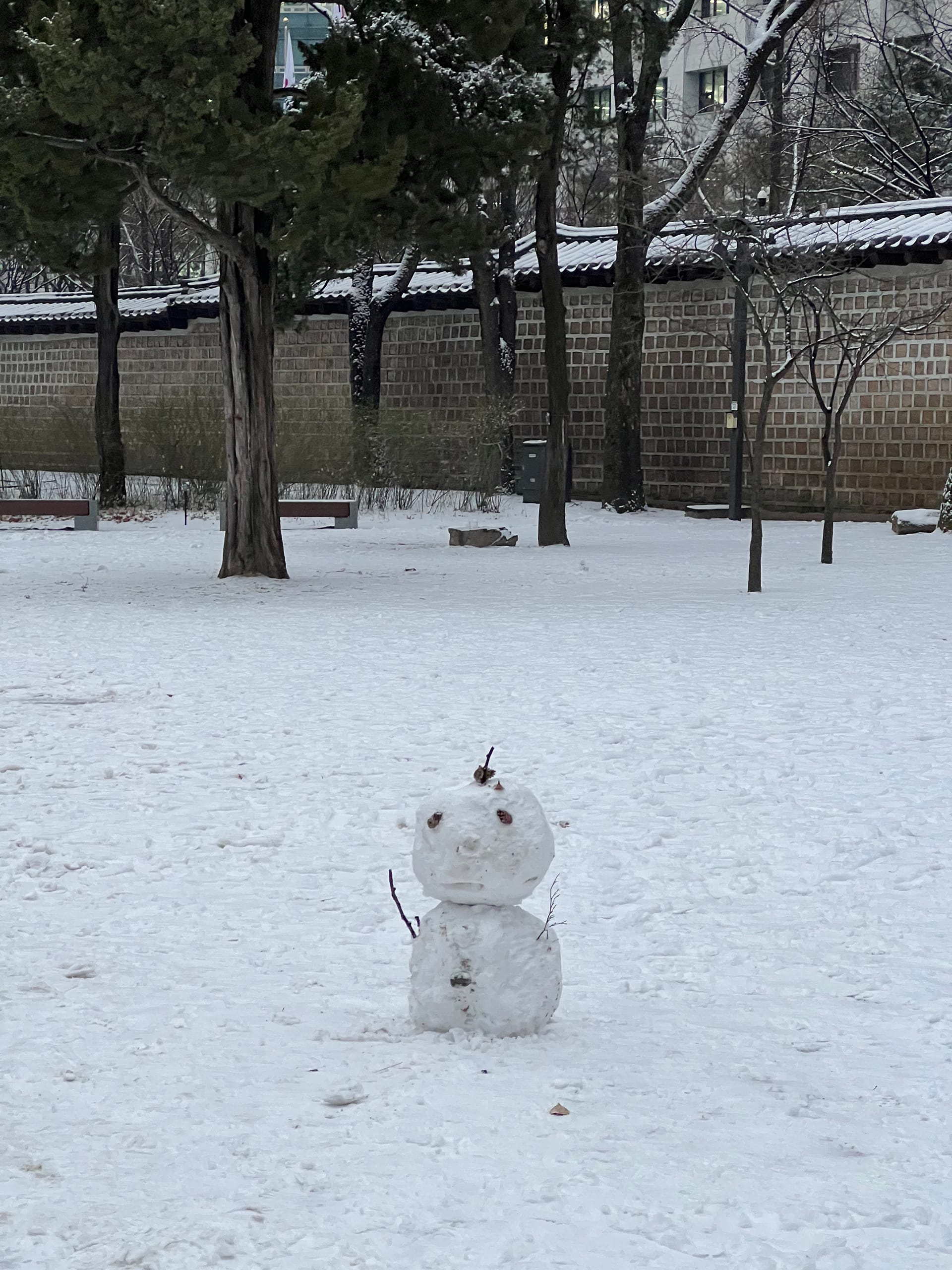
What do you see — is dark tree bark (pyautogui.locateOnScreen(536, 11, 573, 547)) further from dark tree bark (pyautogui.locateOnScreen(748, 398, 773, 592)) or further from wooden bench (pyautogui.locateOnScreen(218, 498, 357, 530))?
dark tree bark (pyautogui.locateOnScreen(748, 398, 773, 592))

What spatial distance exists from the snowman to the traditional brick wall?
13911 mm

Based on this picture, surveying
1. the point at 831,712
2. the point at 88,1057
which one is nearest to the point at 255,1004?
the point at 88,1057

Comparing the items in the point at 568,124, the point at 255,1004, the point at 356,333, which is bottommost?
the point at 255,1004

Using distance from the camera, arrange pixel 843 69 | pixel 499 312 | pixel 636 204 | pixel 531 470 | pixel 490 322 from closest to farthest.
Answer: pixel 636 204 < pixel 531 470 < pixel 490 322 < pixel 499 312 < pixel 843 69

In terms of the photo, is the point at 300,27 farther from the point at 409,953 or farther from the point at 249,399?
the point at 409,953

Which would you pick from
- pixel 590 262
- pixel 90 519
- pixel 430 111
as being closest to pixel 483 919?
pixel 430 111

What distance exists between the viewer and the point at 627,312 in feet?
68.7

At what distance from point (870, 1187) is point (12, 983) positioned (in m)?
2.21

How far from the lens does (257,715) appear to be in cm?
768

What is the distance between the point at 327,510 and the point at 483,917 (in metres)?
15.4

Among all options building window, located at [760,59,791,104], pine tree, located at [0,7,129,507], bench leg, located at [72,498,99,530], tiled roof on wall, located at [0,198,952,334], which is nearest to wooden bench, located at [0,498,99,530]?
bench leg, located at [72,498,99,530]

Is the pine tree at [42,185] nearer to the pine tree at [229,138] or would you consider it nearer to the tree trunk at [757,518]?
the pine tree at [229,138]

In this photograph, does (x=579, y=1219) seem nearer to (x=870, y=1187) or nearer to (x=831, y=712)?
(x=870, y=1187)

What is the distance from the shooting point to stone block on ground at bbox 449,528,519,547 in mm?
17031
